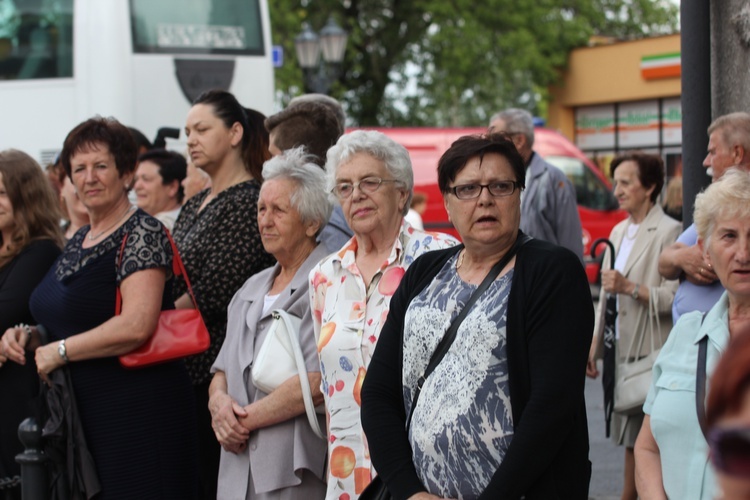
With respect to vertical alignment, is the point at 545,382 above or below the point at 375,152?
below

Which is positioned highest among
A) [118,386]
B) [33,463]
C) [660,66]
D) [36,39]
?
[660,66]

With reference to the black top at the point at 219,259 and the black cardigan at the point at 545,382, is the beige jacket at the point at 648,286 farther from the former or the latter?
the black cardigan at the point at 545,382

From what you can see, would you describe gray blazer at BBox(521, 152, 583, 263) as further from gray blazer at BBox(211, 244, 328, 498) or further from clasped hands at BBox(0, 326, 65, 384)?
clasped hands at BBox(0, 326, 65, 384)

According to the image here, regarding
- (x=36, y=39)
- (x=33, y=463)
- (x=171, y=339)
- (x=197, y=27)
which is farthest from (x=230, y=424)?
(x=36, y=39)

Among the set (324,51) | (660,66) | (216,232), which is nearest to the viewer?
(216,232)

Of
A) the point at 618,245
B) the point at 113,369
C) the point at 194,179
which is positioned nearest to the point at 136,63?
the point at 194,179

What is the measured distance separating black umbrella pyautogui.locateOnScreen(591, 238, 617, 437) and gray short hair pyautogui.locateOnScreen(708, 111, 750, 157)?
1.59 metres

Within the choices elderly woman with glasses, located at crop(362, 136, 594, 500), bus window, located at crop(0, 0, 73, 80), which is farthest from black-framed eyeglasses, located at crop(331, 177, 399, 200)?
bus window, located at crop(0, 0, 73, 80)

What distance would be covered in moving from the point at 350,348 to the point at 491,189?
0.88 m

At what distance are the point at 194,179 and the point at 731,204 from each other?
4256mm

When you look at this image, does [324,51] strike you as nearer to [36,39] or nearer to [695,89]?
[36,39]

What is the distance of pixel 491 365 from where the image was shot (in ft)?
10.2

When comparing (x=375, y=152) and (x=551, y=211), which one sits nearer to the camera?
(x=375, y=152)

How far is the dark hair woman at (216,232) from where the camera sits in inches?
196
